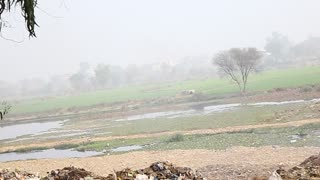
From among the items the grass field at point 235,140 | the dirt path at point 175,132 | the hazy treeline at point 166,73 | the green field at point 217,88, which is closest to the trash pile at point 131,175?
the grass field at point 235,140

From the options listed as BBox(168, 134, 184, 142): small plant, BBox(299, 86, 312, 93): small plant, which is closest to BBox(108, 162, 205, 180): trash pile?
BBox(168, 134, 184, 142): small plant

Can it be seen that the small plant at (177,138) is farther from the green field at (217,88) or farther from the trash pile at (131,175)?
the green field at (217,88)

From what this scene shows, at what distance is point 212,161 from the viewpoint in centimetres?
2125

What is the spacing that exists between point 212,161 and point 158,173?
985 centimetres

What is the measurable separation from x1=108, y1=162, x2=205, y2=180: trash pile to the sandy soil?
14.3 feet

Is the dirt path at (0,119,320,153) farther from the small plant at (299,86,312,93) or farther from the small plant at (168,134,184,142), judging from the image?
the small plant at (299,86,312,93)

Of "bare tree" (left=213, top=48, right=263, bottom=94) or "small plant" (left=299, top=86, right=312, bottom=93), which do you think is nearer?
"small plant" (left=299, top=86, right=312, bottom=93)

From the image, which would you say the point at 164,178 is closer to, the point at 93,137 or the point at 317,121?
the point at 317,121

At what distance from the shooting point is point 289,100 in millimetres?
49125

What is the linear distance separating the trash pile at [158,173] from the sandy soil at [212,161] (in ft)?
14.3

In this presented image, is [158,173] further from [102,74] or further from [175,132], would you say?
[102,74]

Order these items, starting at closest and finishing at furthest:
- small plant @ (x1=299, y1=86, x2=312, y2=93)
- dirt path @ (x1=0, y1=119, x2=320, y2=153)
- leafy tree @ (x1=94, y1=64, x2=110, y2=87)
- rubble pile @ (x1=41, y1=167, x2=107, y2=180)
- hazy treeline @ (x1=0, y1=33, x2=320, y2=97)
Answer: rubble pile @ (x1=41, y1=167, x2=107, y2=180) < dirt path @ (x1=0, y1=119, x2=320, y2=153) < small plant @ (x1=299, y1=86, x2=312, y2=93) < leafy tree @ (x1=94, y1=64, x2=110, y2=87) < hazy treeline @ (x1=0, y1=33, x2=320, y2=97)

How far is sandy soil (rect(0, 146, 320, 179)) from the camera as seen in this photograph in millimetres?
17734

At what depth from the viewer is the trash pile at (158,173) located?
11.4 meters
